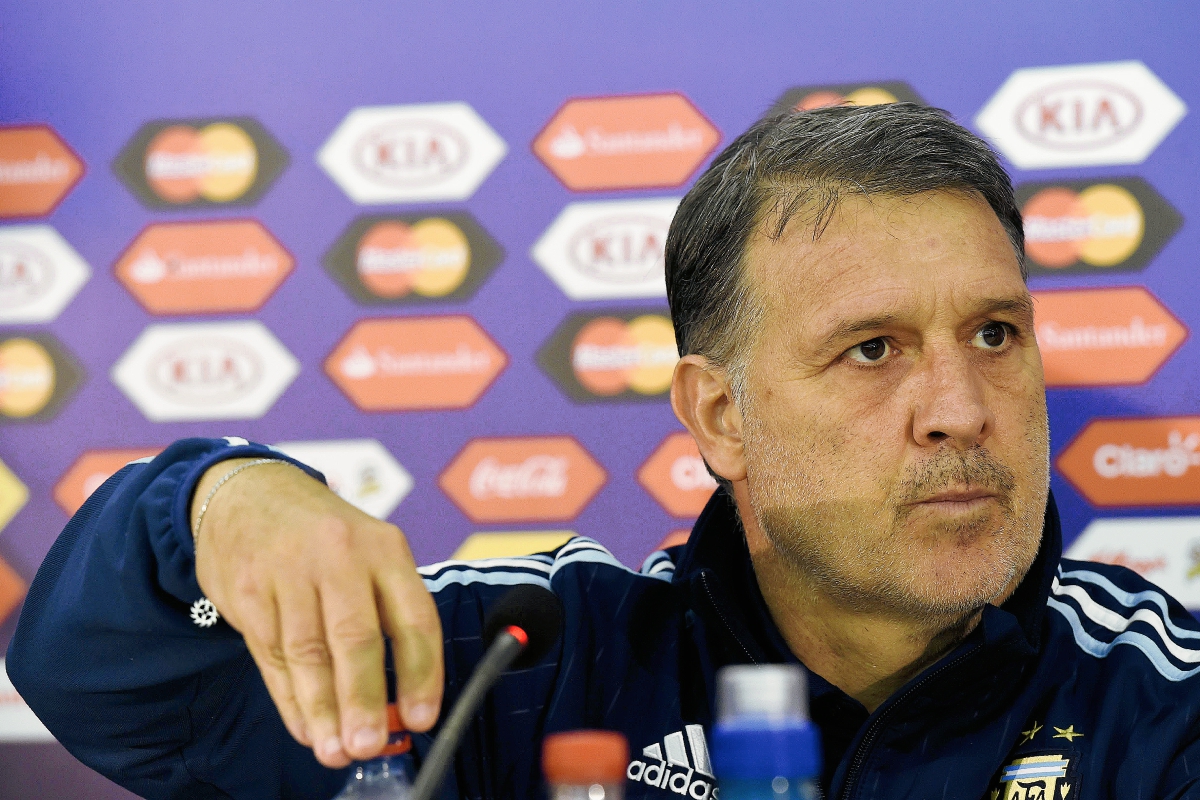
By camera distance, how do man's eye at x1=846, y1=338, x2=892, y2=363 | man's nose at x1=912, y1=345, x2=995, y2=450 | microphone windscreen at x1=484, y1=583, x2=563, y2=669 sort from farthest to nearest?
1. man's eye at x1=846, y1=338, x2=892, y2=363
2. man's nose at x1=912, y1=345, x2=995, y2=450
3. microphone windscreen at x1=484, y1=583, x2=563, y2=669

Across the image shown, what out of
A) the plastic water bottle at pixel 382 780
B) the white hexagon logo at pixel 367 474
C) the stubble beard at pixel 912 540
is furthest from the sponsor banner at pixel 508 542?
the plastic water bottle at pixel 382 780

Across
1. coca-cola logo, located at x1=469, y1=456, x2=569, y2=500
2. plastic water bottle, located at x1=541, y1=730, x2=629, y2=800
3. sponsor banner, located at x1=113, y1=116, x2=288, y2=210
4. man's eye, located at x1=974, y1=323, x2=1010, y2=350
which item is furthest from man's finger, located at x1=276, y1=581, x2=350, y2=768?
sponsor banner, located at x1=113, y1=116, x2=288, y2=210

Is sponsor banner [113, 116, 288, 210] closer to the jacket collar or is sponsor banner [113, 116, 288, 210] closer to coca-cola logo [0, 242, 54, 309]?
coca-cola logo [0, 242, 54, 309]

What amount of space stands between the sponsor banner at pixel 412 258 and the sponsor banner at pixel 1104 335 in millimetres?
849

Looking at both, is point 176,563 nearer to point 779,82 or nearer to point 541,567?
point 541,567

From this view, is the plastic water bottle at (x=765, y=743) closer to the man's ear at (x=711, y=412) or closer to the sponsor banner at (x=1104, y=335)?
the man's ear at (x=711, y=412)

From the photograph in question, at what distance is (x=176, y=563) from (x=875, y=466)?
2.15 ft

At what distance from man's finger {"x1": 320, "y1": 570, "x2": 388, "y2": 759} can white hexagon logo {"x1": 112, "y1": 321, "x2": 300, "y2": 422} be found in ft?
3.63

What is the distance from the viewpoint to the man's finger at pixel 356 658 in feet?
2.40

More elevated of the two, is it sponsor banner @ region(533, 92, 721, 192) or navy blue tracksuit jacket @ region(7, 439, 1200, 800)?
sponsor banner @ region(533, 92, 721, 192)

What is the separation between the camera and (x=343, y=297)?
182 cm

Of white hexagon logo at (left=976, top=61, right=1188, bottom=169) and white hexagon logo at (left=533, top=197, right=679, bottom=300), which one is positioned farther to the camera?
white hexagon logo at (left=533, top=197, right=679, bottom=300)

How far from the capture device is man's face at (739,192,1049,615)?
3.58 feet

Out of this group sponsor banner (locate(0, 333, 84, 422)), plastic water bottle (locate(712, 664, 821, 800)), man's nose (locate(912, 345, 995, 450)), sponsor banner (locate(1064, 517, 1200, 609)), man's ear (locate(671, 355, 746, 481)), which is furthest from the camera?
sponsor banner (locate(0, 333, 84, 422))
